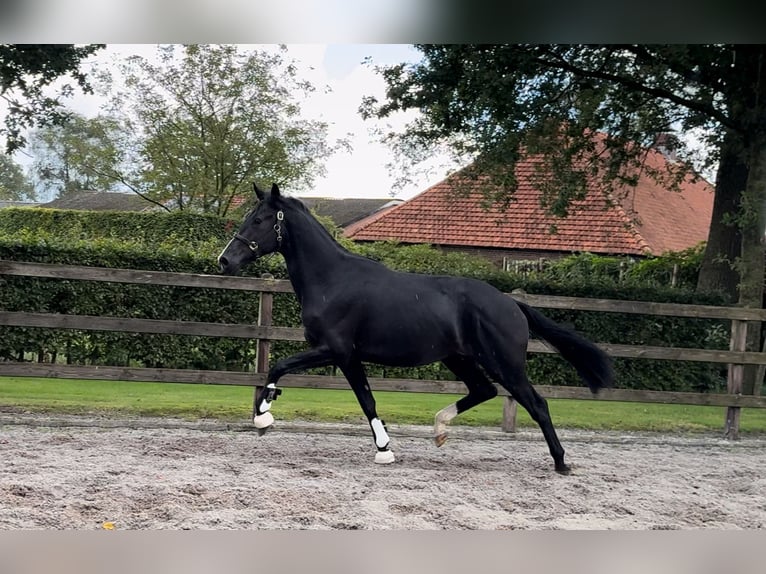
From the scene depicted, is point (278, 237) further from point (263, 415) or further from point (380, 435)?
point (380, 435)

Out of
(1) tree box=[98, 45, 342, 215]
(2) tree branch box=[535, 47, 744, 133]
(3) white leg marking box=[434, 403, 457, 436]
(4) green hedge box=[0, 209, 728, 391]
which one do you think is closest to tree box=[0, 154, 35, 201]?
(1) tree box=[98, 45, 342, 215]

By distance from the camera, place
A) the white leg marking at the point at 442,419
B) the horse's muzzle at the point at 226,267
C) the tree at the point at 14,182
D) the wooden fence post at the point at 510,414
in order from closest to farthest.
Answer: the horse's muzzle at the point at 226,267 < the white leg marking at the point at 442,419 < the wooden fence post at the point at 510,414 < the tree at the point at 14,182

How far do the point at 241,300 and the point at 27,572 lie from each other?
20.2 feet

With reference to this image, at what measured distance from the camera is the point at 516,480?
495 centimetres

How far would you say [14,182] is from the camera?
950 inches

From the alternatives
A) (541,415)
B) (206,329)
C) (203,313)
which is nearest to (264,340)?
(206,329)

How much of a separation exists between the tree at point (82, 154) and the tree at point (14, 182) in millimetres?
6758

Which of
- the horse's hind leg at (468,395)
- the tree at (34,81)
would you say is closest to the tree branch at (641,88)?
the tree at (34,81)

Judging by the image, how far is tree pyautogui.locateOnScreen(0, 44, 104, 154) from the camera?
8648 mm

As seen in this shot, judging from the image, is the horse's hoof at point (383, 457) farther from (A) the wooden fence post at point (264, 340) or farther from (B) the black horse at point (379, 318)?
(A) the wooden fence post at point (264, 340)

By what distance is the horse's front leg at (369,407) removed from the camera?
530 cm

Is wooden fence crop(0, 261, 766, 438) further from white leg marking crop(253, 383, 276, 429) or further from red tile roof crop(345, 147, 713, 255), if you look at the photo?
red tile roof crop(345, 147, 713, 255)

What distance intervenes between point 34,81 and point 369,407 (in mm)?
6572
